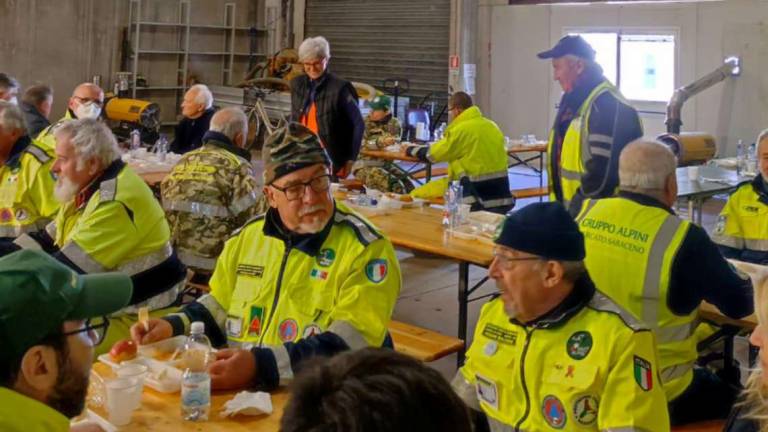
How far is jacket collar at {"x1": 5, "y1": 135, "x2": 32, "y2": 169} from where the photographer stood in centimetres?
482

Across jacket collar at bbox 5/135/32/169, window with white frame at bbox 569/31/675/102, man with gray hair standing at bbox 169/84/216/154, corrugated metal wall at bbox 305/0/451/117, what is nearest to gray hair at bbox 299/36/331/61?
man with gray hair standing at bbox 169/84/216/154

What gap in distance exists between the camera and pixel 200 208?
509 cm

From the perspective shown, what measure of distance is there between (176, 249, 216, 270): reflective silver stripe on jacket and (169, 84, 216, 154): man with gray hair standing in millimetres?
2263

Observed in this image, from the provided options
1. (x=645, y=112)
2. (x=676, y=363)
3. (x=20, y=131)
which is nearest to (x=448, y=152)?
(x=20, y=131)

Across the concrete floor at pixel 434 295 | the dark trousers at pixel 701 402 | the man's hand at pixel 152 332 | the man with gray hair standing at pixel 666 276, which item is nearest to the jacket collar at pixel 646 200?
the man with gray hair standing at pixel 666 276

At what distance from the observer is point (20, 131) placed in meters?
4.91

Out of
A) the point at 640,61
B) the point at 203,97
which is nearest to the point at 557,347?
the point at 203,97

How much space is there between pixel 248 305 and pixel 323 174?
0.49m

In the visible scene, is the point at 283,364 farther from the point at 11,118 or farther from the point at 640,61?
the point at 640,61

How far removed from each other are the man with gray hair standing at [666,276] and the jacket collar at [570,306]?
78 centimetres

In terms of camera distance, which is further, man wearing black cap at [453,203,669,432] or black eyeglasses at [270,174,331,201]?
black eyeglasses at [270,174,331,201]

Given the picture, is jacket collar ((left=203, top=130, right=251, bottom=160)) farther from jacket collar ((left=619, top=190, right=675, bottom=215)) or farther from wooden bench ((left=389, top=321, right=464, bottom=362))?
jacket collar ((left=619, top=190, right=675, bottom=215))

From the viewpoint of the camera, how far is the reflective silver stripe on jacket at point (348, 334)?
8.89 ft

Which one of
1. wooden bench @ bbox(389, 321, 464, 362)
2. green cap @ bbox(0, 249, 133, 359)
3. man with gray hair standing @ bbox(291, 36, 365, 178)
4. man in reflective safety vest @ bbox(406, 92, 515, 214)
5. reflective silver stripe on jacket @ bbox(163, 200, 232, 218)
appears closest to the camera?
green cap @ bbox(0, 249, 133, 359)
